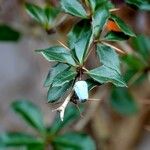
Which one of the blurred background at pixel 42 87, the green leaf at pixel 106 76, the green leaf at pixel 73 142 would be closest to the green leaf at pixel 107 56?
the green leaf at pixel 106 76

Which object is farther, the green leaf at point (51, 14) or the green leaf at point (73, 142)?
the green leaf at point (73, 142)

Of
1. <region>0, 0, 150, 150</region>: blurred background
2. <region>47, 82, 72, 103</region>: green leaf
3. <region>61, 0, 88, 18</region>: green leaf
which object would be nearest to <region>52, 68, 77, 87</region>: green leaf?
<region>47, 82, 72, 103</region>: green leaf

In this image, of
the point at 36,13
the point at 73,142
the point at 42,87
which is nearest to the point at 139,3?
the point at 36,13

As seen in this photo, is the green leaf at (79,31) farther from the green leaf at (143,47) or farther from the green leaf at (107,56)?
the green leaf at (143,47)

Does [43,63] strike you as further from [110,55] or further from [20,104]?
[110,55]

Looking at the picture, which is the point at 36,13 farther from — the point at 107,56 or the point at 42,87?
the point at 42,87

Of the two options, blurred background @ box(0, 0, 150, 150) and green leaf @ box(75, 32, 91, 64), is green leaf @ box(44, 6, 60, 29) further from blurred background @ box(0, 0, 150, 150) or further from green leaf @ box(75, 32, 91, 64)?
blurred background @ box(0, 0, 150, 150)

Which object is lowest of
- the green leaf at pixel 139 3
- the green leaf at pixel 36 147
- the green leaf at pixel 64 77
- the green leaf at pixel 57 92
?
the green leaf at pixel 36 147
